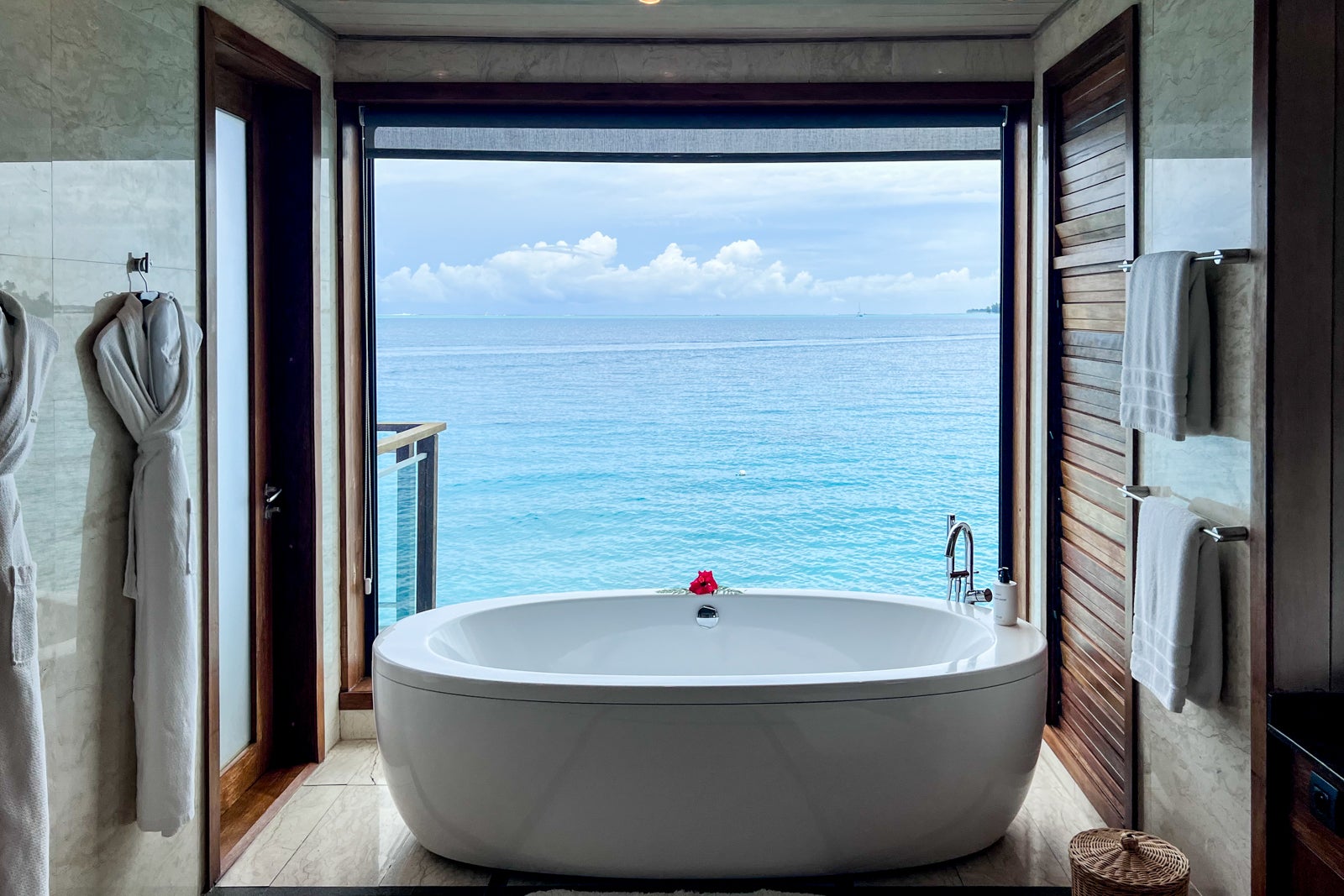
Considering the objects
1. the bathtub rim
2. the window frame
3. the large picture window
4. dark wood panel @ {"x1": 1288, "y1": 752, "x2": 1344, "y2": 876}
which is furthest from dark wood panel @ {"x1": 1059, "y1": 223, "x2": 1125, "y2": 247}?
the large picture window

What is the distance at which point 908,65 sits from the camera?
11.3 feet

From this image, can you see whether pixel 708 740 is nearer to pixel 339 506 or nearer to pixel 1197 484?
pixel 1197 484

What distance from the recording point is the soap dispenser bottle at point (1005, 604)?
9.48ft

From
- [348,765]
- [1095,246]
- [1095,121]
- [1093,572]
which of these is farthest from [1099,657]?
[348,765]

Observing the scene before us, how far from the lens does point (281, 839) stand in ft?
9.38

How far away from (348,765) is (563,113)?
2.30m

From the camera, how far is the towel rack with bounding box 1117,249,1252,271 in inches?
80.4


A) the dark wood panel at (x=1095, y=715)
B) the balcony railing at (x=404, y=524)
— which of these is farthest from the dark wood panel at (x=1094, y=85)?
the balcony railing at (x=404, y=524)

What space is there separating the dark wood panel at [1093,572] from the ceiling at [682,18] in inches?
62.7

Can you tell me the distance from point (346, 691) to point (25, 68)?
7.47 feet

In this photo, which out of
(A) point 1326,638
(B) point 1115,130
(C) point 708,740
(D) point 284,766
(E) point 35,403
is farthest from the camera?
(D) point 284,766

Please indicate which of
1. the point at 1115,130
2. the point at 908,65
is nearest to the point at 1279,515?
the point at 1115,130

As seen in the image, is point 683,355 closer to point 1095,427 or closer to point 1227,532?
point 1095,427

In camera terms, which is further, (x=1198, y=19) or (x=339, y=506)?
(x=339, y=506)
